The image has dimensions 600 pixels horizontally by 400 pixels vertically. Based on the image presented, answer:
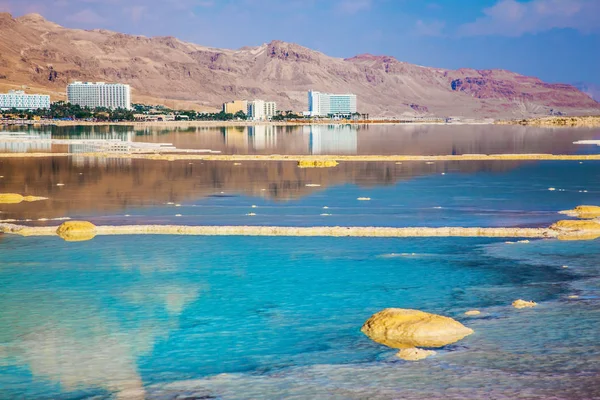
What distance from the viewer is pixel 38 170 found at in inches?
2598

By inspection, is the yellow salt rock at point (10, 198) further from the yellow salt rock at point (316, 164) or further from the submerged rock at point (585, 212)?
the submerged rock at point (585, 212)

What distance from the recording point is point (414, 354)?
17.9 m

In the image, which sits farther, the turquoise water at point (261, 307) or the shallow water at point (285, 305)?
the turquoise water at point (261, 307)

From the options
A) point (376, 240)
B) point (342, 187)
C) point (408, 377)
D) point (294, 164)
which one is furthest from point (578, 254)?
point (294, 164)

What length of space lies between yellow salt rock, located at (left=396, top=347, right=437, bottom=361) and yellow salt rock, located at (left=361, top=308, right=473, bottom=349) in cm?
59

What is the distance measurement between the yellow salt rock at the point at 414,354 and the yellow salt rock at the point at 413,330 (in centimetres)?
59

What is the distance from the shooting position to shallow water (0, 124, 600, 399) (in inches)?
648

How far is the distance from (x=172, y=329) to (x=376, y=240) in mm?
14310

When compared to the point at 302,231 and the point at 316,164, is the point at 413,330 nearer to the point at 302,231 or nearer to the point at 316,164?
the point at 302,231

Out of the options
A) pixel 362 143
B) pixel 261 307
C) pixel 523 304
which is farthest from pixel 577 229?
pixel 362 143

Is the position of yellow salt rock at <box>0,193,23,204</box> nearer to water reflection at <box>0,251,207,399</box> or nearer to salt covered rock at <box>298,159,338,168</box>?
water reflection at <box>0,251,207,399</box>

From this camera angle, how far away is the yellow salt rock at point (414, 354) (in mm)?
17797

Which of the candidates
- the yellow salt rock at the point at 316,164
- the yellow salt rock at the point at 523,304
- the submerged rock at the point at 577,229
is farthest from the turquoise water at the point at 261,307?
the yellow salt rock at the point at 316,164

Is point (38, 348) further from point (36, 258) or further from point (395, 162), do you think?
point (395, 162)
